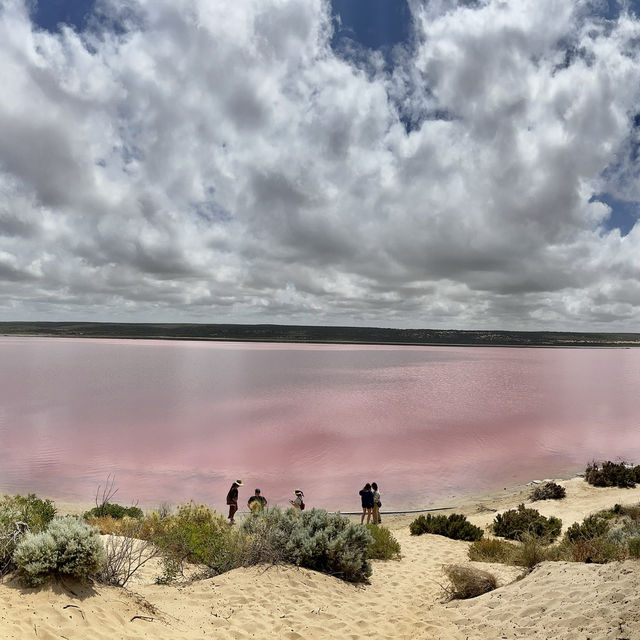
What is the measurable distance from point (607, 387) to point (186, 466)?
52.7 meters

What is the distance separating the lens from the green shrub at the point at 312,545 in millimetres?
7801

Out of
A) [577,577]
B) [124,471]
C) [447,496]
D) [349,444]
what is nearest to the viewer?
[577,577]

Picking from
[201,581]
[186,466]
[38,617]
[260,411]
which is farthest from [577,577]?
[260,411]

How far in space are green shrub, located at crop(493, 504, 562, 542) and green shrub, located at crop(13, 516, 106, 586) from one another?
9.21 metres

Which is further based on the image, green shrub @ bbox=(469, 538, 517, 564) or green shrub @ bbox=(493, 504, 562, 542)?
green shrub @ bbox=(493, 504, 562, 542)

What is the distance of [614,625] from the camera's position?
513cm

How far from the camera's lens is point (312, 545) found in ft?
25.7

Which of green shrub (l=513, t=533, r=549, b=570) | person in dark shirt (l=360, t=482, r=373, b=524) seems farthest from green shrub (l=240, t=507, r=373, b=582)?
person in dark shirt (l=360, t=482, r=373, b=524)

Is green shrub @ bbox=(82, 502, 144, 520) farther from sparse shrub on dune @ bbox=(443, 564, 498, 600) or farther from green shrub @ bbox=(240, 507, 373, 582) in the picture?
sparse shrub on dune @ bbox=(443, 564, 498, 600)

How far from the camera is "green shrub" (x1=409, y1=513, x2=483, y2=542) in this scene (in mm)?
11672

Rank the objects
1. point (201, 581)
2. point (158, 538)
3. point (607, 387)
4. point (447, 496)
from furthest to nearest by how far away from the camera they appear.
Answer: point (607, 387) < point (447, 496) < point (158, 538) < point (201, 581)

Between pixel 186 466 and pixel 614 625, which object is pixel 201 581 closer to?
pixel 614 625

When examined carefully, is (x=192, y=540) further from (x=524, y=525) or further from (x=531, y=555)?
(x=524, y=525)

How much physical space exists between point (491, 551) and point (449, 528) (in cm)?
237
